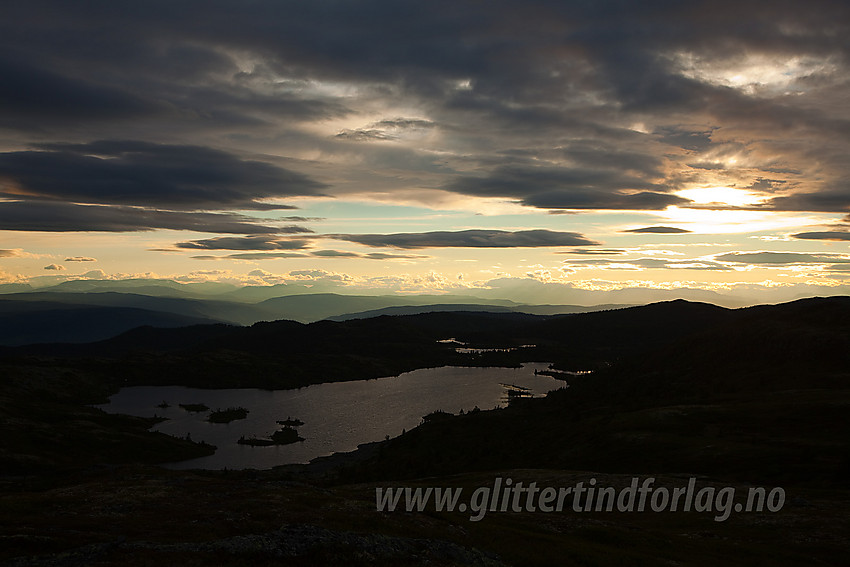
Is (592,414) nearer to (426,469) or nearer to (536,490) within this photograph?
(426,469)

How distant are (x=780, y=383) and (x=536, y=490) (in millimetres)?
93514

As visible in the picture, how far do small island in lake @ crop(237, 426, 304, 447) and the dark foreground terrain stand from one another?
13.6 metres

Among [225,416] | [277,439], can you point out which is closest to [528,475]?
[277,439]

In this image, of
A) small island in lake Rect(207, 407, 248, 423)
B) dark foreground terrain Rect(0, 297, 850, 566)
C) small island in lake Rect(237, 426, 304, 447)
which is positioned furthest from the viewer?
small island in lake Rect(207, 407, 248, 423)

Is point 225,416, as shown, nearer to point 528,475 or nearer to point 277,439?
point 277,439

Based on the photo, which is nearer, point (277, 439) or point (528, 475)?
point (528, 475)

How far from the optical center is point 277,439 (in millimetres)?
158125

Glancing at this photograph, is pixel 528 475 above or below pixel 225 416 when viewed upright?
above

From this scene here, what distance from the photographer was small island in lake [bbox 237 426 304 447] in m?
155

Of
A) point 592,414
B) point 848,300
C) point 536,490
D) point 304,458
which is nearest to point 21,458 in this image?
point 304,458

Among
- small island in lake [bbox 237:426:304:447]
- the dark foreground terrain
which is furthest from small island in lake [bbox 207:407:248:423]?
small island in lake [bbox 237:426:304:447]

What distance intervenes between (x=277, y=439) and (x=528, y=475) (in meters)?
97.0

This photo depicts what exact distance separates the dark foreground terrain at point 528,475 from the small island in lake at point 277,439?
44.7 ft

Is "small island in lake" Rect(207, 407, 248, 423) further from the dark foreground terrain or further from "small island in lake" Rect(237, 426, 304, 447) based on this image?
"small island in lake" Rect(237, 426, 304, 447)
